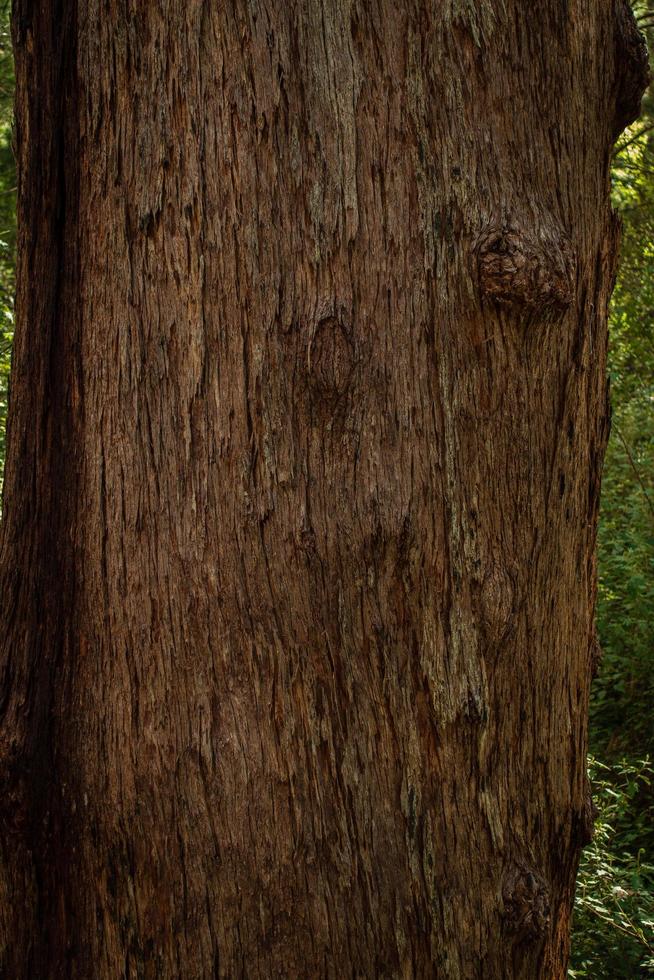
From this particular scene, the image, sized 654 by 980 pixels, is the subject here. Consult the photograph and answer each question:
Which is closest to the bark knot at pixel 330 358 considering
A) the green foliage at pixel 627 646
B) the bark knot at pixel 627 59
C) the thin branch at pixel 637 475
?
the bark knot at pixel 627 59

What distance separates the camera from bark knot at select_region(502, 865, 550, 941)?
4.70 feet

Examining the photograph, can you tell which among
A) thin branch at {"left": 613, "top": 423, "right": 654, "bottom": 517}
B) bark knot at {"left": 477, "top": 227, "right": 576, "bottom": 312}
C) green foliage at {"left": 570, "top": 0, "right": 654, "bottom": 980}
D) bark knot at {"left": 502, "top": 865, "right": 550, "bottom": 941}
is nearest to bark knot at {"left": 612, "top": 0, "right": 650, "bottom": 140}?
bark knot at {"left": 477, "top": 227, "right": 576, "bottom": 312}

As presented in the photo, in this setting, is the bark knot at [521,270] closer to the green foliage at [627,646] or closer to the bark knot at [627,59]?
the bark knot at [627,59]

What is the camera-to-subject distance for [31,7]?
1609 millimetres

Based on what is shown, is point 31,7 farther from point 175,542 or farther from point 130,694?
point 130,694

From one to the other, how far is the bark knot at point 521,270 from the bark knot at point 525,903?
3.00ft

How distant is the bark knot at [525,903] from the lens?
4.70 feet

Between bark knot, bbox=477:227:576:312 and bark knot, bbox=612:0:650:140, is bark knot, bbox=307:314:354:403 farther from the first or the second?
bark knot, bbox=612:0:650:140

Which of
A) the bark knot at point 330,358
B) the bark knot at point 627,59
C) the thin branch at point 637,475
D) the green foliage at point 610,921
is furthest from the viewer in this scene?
the thin branch at point 637,475

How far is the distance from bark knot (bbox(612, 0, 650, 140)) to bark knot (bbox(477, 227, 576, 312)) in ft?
Answer: 1.42

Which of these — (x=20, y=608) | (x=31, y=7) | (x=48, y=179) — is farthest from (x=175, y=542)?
(x=31, y=7)

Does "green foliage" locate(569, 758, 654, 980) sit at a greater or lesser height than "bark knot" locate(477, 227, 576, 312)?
lesser

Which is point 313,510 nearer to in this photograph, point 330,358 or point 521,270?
point 330,358

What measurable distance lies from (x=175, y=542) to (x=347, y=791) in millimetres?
472
